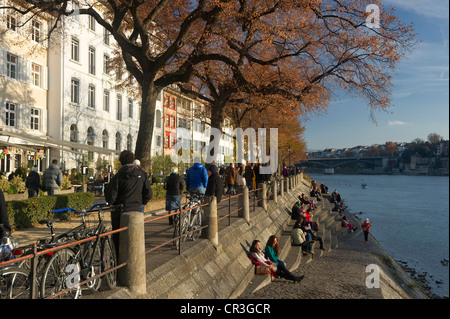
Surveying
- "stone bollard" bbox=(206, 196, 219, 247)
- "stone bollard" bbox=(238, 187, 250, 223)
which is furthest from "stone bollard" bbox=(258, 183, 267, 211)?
"stone bollard" bbox=(206, 196, 219, 247)

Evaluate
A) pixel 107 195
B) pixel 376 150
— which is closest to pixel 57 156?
pixel 107 195

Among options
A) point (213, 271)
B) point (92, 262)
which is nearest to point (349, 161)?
point (213, 271)

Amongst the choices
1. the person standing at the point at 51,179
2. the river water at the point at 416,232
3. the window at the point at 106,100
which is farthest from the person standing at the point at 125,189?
the window at the point at 106,100

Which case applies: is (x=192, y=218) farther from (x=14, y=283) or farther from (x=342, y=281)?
(x=342, y=281)

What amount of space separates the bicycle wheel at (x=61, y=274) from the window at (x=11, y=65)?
23802mm

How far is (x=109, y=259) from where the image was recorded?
541 centimetres

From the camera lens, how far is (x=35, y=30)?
26.5 meters

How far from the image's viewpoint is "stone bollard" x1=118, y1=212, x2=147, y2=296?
5.32 meters

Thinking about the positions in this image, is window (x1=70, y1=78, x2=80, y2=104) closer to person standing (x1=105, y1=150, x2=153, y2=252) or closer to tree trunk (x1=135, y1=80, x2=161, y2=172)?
tree trunk (x1=135, y1=80, x2=161, y2=172)

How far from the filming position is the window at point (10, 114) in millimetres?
24281

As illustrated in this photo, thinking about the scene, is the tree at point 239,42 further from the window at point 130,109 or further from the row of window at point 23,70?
the window at point 130,109

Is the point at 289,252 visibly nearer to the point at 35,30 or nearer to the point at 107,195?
the point at 107,195

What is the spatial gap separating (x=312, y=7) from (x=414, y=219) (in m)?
34.9

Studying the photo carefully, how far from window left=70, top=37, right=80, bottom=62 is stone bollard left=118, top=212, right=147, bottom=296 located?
29.1m
